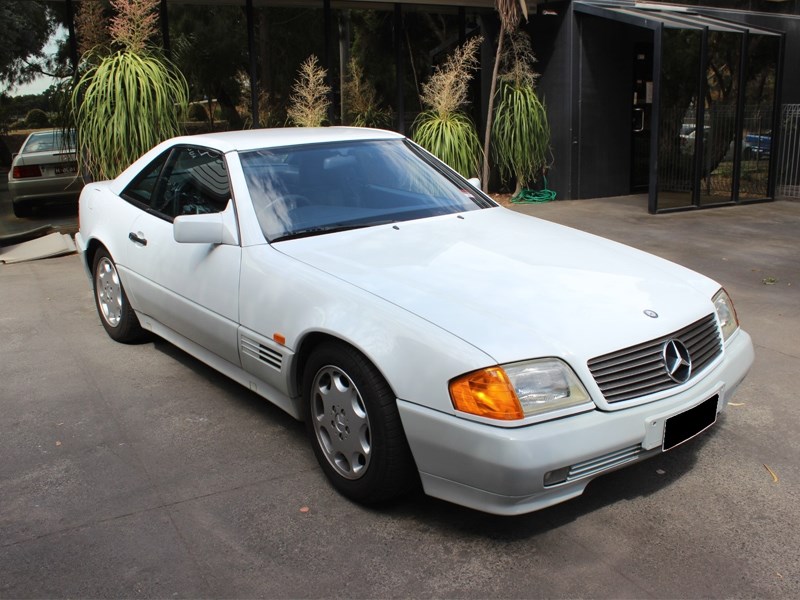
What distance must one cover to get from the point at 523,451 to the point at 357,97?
9.77 meters

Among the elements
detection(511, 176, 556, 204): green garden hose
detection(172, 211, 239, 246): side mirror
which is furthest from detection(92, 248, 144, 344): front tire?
detection(511, 176, 556, 204): green garden hose

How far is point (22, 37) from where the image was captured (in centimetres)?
1034

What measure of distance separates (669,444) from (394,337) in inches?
44.2

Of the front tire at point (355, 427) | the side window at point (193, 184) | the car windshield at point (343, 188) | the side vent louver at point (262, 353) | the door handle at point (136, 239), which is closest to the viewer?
the front tire at point (355, 427)

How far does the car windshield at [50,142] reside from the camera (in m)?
9.54

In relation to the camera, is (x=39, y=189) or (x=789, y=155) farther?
(x=789, y=155)

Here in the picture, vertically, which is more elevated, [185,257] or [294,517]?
[185,257]

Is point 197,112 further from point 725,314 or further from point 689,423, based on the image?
point 689,423

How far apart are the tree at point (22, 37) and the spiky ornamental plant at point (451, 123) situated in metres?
5.06

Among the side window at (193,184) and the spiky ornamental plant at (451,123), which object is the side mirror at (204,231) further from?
the spiky ornamental plant at (451,123)

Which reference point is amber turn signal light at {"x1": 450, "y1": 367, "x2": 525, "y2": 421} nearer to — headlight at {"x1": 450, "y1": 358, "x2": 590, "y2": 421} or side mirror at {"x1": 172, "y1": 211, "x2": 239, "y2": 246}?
headlight at {"x1": 450, "y1": 358, "x2": 590, "y2": 421}

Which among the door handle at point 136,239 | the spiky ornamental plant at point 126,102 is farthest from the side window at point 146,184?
the spiky ornamental plant at point 126,102

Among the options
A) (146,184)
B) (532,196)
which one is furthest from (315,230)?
(532,196)

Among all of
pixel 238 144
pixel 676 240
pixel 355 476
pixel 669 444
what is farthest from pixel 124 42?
pixel 669 444
